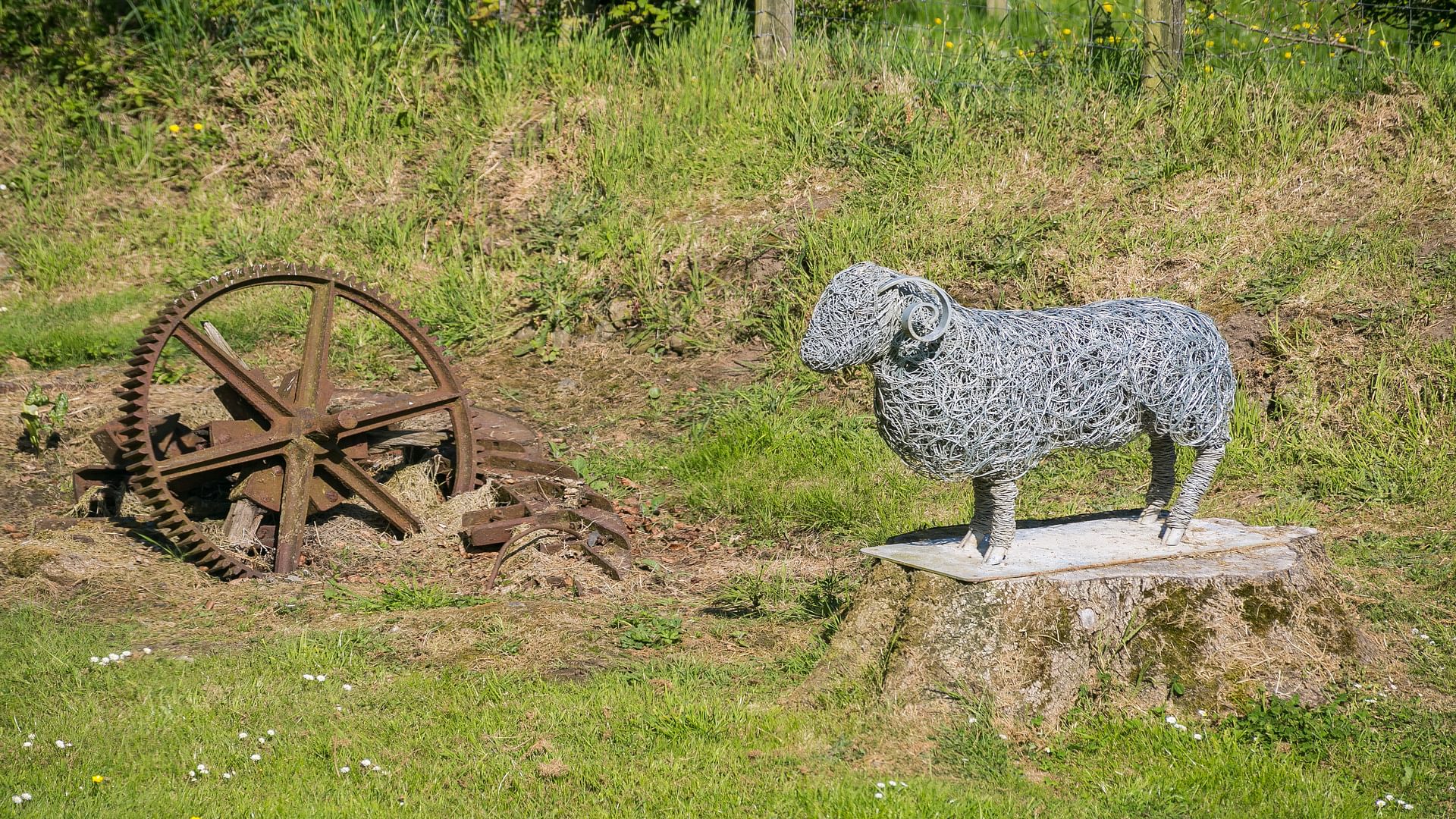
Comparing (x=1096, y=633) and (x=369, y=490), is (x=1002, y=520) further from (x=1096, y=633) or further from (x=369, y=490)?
(x=369, y=490)

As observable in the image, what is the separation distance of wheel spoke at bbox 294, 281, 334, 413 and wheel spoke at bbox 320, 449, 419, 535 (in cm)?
31

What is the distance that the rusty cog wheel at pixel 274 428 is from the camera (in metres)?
6.73

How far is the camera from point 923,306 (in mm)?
4902

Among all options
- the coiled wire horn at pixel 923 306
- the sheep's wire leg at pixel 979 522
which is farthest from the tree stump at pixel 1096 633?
the coiled wire horn at pixel 923 306

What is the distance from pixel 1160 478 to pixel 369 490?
13.8ft

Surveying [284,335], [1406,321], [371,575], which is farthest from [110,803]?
[1406,321]

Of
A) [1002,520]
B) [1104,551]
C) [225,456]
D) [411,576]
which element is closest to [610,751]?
[1002,520]

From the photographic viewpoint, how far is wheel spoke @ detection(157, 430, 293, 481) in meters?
6.77

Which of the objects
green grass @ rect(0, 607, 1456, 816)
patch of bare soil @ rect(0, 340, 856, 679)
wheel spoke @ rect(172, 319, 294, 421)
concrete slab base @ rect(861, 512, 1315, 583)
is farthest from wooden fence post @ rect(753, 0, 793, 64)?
green grass @ rect(0, 607, 1456, 816)

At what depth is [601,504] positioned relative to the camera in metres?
7.64

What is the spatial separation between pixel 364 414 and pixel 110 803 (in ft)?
10.6

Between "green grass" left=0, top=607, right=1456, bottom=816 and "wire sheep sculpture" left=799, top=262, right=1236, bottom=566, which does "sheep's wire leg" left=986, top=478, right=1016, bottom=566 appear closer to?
"wire sheep sculpture" left=799, top=262, right=1236, bottom=566

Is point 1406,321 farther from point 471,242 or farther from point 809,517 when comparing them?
point 471,242

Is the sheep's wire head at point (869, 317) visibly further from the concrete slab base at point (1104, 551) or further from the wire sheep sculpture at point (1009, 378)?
the concrete slab base at point (1104, 551)
